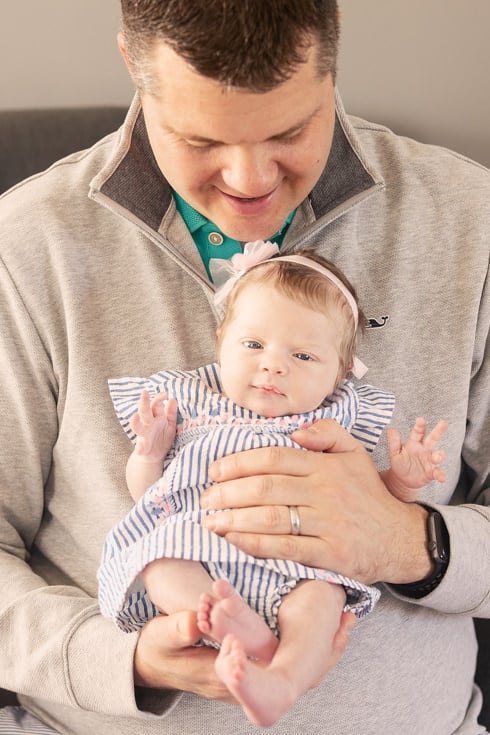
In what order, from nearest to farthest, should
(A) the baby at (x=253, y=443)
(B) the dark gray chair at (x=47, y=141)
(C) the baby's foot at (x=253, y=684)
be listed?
1. (C) the baby's foot at (x=253, y=684)
2. (A) the baby at (x=253, y=443)
3. (B) the dark gray chair at (x=47, y=141)

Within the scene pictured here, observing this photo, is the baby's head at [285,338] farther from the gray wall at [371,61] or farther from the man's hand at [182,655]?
the gray wall at [371,61]

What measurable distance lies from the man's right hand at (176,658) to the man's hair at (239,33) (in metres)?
0.67

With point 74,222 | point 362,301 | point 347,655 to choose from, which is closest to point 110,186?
point 74,222

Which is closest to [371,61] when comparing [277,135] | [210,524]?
[277,135]

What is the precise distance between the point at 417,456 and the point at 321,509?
0.51ft

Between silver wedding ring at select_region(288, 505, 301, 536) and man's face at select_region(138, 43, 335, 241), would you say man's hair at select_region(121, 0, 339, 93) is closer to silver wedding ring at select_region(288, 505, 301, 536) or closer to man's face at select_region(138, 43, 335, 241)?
man's face at select_region(138, 43, 335, 241)

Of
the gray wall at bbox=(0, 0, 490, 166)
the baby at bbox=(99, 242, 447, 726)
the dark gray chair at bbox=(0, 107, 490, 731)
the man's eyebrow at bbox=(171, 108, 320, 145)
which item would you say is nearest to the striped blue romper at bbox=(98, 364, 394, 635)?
the baby at bbox=(99, 242, 447, 726)

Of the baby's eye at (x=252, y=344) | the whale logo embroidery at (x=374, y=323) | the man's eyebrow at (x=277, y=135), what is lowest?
the whale logo embroidery at (x=374, y=323)

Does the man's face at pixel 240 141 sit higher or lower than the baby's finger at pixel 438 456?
higher

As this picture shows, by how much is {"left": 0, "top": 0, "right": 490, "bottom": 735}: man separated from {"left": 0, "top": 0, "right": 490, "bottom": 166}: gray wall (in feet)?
1.27

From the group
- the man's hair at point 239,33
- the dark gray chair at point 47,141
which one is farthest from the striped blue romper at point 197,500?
the dark gray chair at point 47,141

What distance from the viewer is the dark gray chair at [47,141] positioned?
5.55ft

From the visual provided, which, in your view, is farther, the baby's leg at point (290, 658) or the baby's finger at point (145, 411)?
the baby's finger at point (145, 411)

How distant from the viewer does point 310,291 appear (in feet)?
4.17
